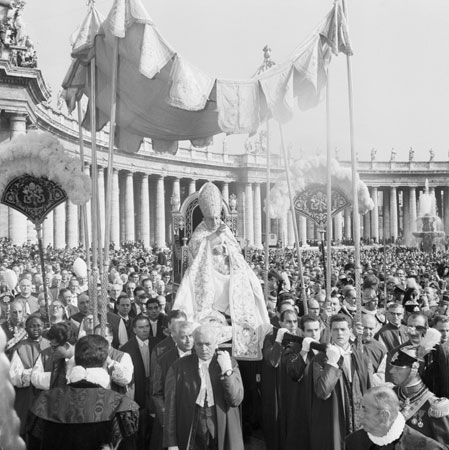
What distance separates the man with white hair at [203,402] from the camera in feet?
20.6

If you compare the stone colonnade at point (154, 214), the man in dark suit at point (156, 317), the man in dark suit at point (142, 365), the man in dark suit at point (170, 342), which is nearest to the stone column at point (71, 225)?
the stone colonnade at point (154, 214)

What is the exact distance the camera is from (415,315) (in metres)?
8.38

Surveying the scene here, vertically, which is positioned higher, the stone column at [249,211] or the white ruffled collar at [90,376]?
the stone column at [249,211]

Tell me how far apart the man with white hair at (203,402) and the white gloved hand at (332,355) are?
108 centimetres

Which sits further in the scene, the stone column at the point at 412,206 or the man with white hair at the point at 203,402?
the stone column at the point at 412,206

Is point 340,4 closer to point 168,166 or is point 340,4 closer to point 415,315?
point 415,315

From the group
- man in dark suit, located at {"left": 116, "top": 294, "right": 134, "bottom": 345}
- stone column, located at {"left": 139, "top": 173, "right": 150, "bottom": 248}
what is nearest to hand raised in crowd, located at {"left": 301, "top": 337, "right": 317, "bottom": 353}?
man in dark suit, located at {"left": 116, "top": 294, "right": 134, "bottom": 345}

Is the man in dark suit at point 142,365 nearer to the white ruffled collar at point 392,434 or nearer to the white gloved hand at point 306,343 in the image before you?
the white gloved hand at point 306,343

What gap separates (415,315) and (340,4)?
481cm

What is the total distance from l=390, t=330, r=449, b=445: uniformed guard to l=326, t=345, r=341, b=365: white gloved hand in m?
1.08

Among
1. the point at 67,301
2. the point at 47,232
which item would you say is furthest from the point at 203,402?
the point at 47,232

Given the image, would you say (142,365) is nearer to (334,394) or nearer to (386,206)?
(334,394)

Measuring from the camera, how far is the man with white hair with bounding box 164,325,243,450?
627cm

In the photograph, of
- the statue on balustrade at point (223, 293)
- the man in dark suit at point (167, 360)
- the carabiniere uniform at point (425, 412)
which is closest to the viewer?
the carabiniere uniform at point (425, 412)
